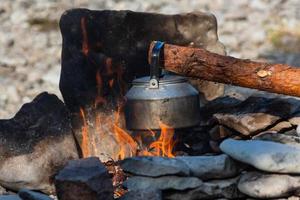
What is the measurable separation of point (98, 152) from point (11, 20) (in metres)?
4.32

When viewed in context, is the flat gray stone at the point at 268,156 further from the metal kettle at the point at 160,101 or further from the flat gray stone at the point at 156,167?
the metal kettle at the point at 160,101

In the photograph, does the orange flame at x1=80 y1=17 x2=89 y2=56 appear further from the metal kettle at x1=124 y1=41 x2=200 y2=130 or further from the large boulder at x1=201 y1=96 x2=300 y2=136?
the large boulder at x1=201 y1=96 x2=300 y2=136

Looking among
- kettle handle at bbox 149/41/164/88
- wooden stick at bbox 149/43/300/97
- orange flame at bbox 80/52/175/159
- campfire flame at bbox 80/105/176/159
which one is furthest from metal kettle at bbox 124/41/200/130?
orange flame at bbox 80/52/175/159

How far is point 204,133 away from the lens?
5492 millimetres

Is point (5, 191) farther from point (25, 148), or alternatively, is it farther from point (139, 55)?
point (139, 55)

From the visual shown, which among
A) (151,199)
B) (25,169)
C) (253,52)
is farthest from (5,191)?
(253,52)

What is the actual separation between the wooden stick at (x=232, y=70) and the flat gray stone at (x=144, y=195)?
44.8 inches

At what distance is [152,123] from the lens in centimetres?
485

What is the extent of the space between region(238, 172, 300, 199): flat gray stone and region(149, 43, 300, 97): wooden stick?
0.74 metres

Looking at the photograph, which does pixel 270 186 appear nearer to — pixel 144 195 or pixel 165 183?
pixel 165 183

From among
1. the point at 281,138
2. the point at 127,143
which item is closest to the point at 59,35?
the point at 127,143

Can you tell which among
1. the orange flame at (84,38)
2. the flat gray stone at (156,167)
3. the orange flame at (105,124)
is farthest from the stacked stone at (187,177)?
the orange flame at (84,38)

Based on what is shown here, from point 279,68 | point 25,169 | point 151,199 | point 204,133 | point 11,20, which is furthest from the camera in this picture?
point 11,20

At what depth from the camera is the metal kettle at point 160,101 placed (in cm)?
479
